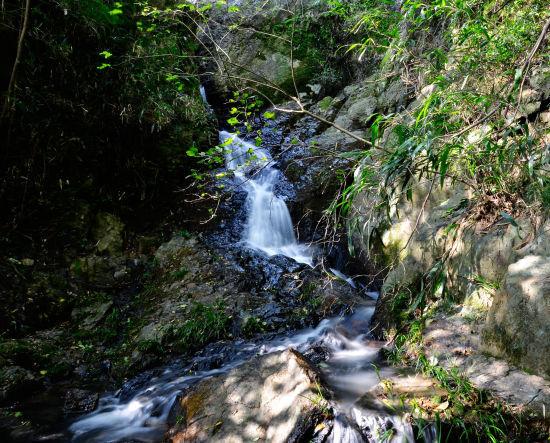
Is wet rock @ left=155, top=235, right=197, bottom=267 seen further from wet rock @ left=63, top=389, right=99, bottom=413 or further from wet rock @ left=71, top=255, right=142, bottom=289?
wet rock @ left=63, top=389, right=99, bottom=413

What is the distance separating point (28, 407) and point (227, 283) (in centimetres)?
301

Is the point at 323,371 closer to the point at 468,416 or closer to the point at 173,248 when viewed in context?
the point at 468,416

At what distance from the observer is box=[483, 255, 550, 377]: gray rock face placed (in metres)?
2.21

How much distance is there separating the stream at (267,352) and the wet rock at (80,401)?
95 mm

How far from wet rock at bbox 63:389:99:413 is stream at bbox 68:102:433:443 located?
9 cm

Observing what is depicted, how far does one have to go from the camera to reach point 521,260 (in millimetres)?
2586

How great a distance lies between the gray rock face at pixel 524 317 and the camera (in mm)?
2205

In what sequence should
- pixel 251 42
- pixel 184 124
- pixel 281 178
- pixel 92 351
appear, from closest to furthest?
pixel 92 351 < pixel 184 124 < pixel 281 178 < pixel 251 42

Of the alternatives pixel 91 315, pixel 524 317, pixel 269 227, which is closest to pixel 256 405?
pixel 524 317

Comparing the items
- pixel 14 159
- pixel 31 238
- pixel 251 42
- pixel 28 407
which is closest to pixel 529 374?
pixel 28 407

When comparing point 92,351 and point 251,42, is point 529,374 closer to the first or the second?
point 92,351

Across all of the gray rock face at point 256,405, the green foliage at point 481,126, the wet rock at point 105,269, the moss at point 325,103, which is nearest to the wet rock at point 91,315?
the wet rock at point 105,269

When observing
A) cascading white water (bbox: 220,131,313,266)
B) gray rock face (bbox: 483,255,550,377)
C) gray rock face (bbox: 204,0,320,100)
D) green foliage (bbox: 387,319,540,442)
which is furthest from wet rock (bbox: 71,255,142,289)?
gray rock face (bbox: 204,0,320,100)

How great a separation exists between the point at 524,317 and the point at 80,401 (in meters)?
4.49
